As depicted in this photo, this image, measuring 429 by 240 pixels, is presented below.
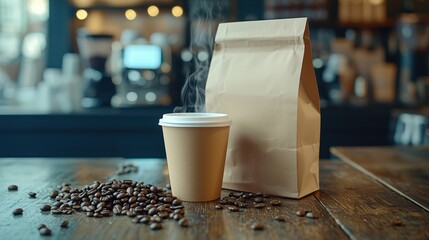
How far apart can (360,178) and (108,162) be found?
31.2 inches

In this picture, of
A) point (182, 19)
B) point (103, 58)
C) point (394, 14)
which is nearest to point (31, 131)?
point (103, 58)

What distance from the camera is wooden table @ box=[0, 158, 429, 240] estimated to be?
2.60 feet

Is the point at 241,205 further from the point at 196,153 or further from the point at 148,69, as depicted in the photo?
the point at 148,69

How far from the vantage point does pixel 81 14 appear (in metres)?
4.43

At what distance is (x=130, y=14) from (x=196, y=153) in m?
3.79

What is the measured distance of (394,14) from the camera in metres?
4.62

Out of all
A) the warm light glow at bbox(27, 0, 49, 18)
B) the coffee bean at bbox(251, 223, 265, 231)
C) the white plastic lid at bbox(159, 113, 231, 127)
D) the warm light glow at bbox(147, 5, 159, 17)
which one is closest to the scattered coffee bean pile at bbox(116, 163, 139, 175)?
the white plastic lid at bbox(159, 113, 231, 127)

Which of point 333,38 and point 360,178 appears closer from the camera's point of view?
point 360,178

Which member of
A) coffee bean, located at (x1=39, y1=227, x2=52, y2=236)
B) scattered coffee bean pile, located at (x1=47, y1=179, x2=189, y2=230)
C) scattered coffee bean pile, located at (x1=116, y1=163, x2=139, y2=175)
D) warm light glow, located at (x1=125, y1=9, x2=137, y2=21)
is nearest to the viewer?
coffee bean, located at (x1=39, y1=227, x2=52, y2=236)

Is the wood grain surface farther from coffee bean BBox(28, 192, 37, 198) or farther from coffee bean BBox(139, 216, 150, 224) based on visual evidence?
coffee bean BBox(28, 192, 37, 198)

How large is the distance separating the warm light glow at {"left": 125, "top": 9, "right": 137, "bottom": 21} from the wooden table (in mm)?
3474

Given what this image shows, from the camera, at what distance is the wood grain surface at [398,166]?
1150 millimetres

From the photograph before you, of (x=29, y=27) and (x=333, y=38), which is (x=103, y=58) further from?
(x=333, y=38)

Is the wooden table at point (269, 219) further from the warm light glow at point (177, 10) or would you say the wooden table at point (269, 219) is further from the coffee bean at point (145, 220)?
the warm light glow at point (177, 10)
